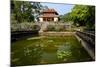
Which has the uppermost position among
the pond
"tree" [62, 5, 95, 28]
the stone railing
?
"tree" [62, 5, 95, 28]

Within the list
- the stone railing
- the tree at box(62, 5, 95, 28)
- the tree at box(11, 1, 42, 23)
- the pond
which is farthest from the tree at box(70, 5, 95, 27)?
the tree at box(11, 1, 42, 23)

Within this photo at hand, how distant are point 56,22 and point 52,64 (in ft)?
1.80

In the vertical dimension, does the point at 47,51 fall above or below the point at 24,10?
below

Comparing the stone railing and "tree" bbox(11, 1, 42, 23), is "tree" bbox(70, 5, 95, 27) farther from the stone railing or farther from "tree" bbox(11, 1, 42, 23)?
"tree" bbox(11, 1, 42, 23)

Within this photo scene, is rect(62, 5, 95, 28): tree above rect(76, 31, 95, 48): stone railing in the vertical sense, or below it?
above

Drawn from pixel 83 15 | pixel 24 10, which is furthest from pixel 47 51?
pixel 83 15

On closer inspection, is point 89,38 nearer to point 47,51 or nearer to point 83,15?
point 83,15

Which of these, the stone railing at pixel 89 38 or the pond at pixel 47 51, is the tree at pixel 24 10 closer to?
the pond at pixel 47 51

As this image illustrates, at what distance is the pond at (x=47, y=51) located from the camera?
2262mm

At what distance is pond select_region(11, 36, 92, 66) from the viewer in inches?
89.0

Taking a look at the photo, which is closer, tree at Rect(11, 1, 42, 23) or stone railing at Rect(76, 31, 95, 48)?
tree at Rect(11, 1, 42, 23)

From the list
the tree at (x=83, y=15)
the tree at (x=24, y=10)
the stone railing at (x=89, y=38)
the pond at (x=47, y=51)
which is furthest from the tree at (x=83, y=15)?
the tree at (x=24, y=10)

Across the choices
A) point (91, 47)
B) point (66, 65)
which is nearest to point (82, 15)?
point (91, 47)

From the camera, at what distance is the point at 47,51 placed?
7.82ft
